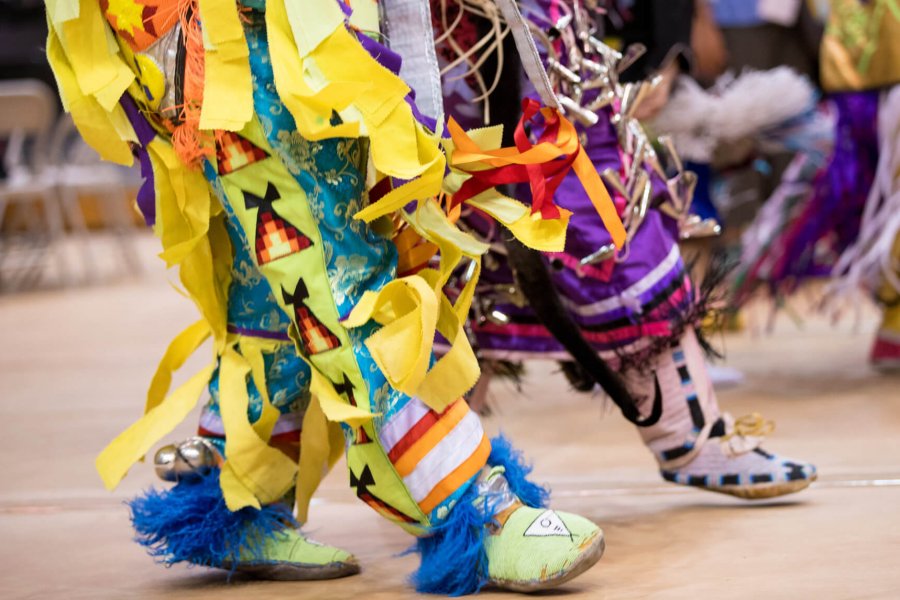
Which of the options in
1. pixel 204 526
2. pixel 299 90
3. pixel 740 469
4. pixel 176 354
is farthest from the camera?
pixel 740 469

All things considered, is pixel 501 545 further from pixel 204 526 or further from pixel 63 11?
pixel 63 11

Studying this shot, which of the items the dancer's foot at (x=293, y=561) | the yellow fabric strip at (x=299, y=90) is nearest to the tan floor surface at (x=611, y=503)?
the dancer's foot at (x=293, y=561)

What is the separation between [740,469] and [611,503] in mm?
188

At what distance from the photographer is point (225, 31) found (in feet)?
3.97

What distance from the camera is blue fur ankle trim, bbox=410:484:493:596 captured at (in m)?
1.26

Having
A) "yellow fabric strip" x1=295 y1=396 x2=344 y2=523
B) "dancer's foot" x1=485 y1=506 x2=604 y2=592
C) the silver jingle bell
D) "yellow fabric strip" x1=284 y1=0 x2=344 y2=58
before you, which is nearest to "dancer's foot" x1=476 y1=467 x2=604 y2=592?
"dancer's foot" x1=485 y1=506 x2=604 y2=592

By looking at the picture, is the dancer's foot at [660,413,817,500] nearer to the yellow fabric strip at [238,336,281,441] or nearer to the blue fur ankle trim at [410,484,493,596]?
the blue fur ankle trim at [410,484,493,596]

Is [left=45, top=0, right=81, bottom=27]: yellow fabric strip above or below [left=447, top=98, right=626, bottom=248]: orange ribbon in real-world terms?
above

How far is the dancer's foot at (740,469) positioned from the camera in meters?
1.61

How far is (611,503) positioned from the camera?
171 cm

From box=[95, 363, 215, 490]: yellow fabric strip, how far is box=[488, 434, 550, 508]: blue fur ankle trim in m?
0.33

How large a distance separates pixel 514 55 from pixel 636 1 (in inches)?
40.4

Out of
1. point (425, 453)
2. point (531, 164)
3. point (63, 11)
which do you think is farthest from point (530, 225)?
point (63, 11)

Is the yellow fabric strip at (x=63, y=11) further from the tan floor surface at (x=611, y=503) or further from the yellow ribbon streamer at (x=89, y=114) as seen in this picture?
the tan floor surface at (x=611, y=503)
